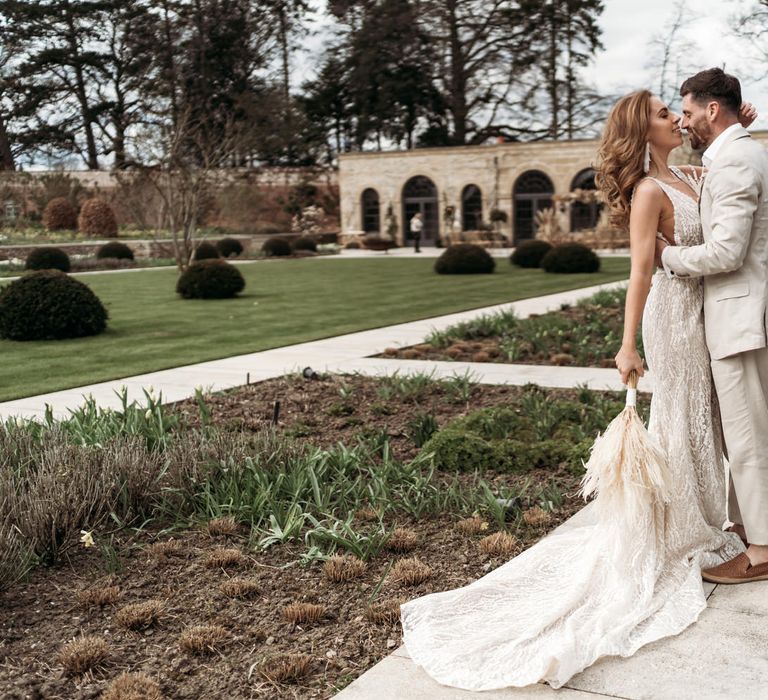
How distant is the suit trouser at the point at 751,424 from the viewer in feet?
10.5

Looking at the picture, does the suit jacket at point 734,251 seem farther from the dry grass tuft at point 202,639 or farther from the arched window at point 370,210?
the arched window at point 370,210

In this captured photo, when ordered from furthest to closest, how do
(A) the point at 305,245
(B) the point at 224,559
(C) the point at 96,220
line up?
1. (C) the point at 96,220
2. (A) the point at 305,245
3. (B) the point at 224,559

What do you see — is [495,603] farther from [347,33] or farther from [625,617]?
[347,33]

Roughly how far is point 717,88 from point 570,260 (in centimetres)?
1830

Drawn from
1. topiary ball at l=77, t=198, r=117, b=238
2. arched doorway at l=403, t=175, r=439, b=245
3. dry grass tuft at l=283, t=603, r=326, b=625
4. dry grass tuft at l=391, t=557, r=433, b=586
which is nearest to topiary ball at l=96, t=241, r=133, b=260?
topiary ball at l=77, t=198, r=117, b=238

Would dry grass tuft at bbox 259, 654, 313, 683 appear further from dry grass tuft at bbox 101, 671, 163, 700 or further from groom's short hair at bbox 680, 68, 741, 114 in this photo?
groom's short hair at bbox 680, 68, 741, 114

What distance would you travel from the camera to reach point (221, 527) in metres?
4.03

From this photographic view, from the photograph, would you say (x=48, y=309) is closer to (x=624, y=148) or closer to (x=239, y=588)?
(x=239, y=588)

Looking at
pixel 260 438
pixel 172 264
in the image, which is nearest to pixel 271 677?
pixel 260 438

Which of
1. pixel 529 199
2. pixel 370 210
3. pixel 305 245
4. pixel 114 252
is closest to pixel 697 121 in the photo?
pixel 114 252

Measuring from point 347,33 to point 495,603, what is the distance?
144 ft

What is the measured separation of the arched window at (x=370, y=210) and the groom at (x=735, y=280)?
38.7 m

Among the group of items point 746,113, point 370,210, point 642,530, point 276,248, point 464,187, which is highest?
point 464,187

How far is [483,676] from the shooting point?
260 cm
